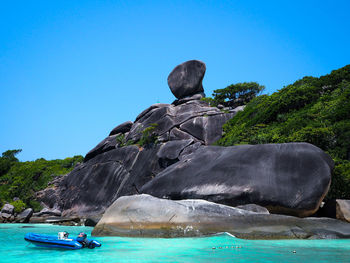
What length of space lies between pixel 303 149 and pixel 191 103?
838 inches

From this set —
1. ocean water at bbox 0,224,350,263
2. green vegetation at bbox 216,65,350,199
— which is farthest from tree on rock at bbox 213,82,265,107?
ocean water at bbox 0,224,350,263

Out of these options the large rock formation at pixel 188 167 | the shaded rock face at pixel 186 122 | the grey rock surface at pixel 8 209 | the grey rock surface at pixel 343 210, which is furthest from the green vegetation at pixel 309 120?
the grey rock surface at pixel 8 209

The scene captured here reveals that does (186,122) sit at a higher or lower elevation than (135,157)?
higher

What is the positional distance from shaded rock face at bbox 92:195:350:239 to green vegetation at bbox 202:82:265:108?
28.3 m

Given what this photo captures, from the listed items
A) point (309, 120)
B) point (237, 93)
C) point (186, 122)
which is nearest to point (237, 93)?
point (237, 93)

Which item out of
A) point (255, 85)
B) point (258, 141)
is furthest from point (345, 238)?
point (255, 85)

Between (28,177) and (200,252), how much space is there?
4071 centimetres

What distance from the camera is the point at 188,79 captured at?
38438mm

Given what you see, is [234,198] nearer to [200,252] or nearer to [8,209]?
[200,252]

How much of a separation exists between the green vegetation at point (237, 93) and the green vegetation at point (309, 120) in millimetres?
9117

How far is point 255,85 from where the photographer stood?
130 ft

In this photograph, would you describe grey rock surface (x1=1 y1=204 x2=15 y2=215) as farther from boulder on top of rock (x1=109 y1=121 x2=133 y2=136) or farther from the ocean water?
the ocean water

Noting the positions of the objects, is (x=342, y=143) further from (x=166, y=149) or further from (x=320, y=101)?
(x=166, y=149)

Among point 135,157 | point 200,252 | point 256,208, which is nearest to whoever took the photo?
point 200,252
